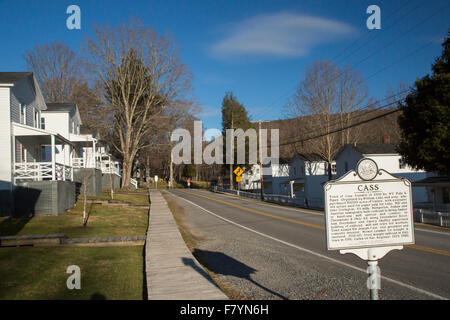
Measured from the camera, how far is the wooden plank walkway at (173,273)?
662cm

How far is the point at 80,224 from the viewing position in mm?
16094

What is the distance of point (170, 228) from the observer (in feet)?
51.2

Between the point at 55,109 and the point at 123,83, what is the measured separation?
11.1 meters

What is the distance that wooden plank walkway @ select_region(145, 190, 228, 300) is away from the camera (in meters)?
6.62

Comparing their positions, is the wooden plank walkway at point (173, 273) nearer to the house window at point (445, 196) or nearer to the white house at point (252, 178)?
the house window at point (445, 196)

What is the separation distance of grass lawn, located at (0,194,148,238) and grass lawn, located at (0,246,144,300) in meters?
2.84

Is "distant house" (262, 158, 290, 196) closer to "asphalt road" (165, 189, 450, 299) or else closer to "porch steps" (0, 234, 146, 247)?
"asphalt road" (165, 189, 450, 299)

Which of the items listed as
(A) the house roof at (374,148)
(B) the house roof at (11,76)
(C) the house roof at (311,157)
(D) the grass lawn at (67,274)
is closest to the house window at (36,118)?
(B) the house roof at (11,76)

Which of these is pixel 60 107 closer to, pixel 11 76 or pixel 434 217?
pixel 11 76

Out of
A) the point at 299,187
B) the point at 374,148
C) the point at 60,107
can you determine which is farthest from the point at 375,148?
the point at 60,107

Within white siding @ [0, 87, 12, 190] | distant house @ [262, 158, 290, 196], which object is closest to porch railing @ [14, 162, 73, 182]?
white siding @ [0, 87, 12, 190]

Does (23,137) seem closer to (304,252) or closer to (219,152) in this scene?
Answer: (304,252)

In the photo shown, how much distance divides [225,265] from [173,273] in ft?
8.18

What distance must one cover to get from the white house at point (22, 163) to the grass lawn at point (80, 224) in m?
0.83
